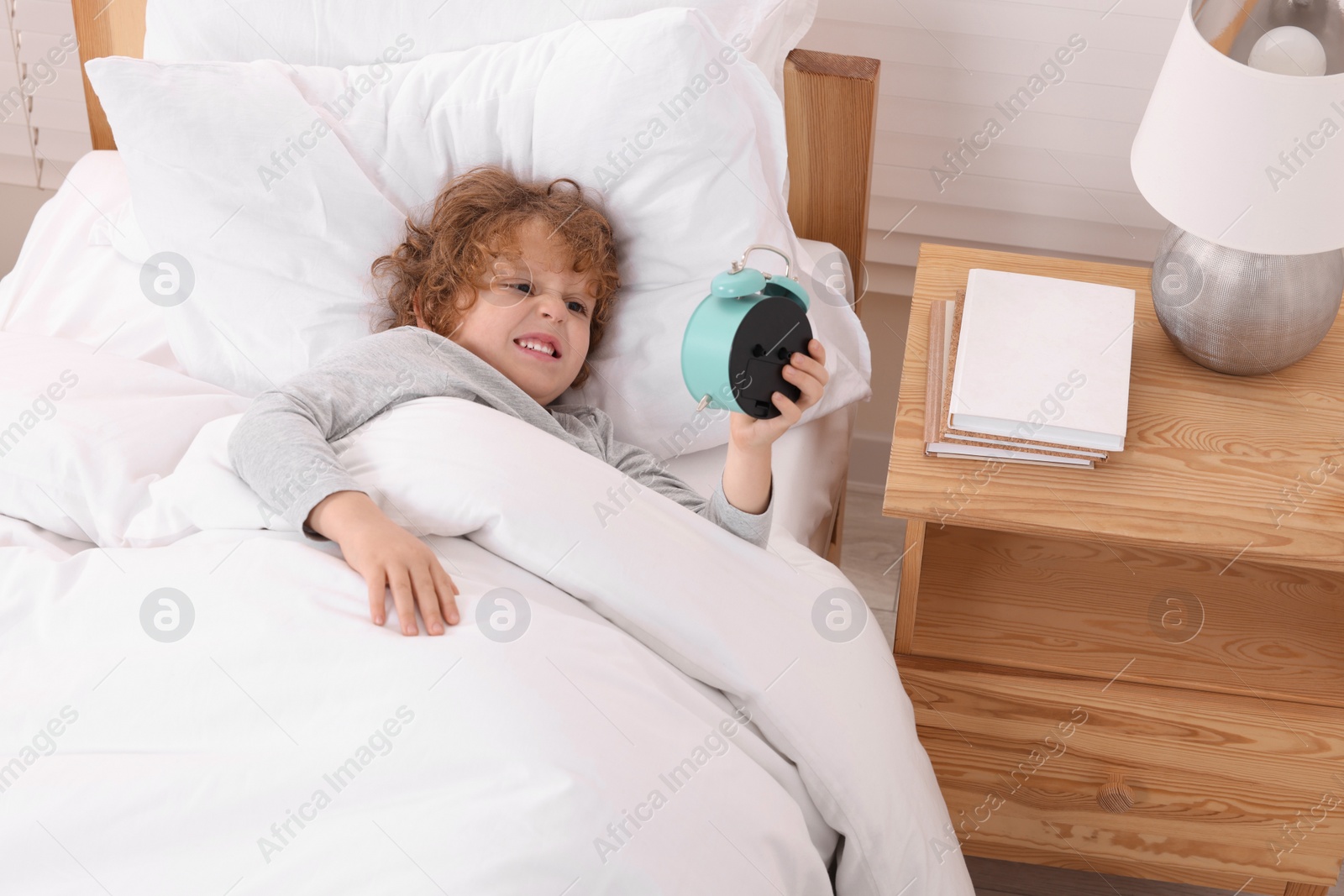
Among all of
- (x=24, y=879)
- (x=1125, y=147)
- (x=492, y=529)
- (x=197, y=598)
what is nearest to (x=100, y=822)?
(x=24, y=879)

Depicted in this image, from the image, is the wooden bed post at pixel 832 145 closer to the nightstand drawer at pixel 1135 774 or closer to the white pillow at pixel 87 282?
the nightstand drawer at pixel 1135 774

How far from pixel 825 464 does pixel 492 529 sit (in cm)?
51

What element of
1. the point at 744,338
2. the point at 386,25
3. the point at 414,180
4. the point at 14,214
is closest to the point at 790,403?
the point at 744,338

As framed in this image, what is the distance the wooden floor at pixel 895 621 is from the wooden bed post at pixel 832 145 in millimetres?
325

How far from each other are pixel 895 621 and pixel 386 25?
40.0 inches

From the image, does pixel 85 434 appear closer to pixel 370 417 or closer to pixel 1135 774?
pixel 370 417

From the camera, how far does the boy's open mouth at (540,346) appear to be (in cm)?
115

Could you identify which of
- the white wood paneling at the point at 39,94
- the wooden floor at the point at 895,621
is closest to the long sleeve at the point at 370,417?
the wooden floor at the point at 895,621

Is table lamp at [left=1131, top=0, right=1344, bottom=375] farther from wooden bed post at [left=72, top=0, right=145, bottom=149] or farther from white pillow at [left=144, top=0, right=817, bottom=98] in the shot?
wooden bed post at [left=72, top=0, right=145, bottom=149]

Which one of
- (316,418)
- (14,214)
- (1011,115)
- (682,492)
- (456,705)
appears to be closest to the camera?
(456,705)

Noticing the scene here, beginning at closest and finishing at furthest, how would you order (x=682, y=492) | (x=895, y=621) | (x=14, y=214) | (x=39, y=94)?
(x=682, y=492)
(x=895, y=621)
(x=39, y=94)
(x=14, y=214)

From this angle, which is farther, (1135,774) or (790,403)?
(1135,774)

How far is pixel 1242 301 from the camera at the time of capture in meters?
1.08

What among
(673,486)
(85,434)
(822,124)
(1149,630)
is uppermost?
(822,124)
